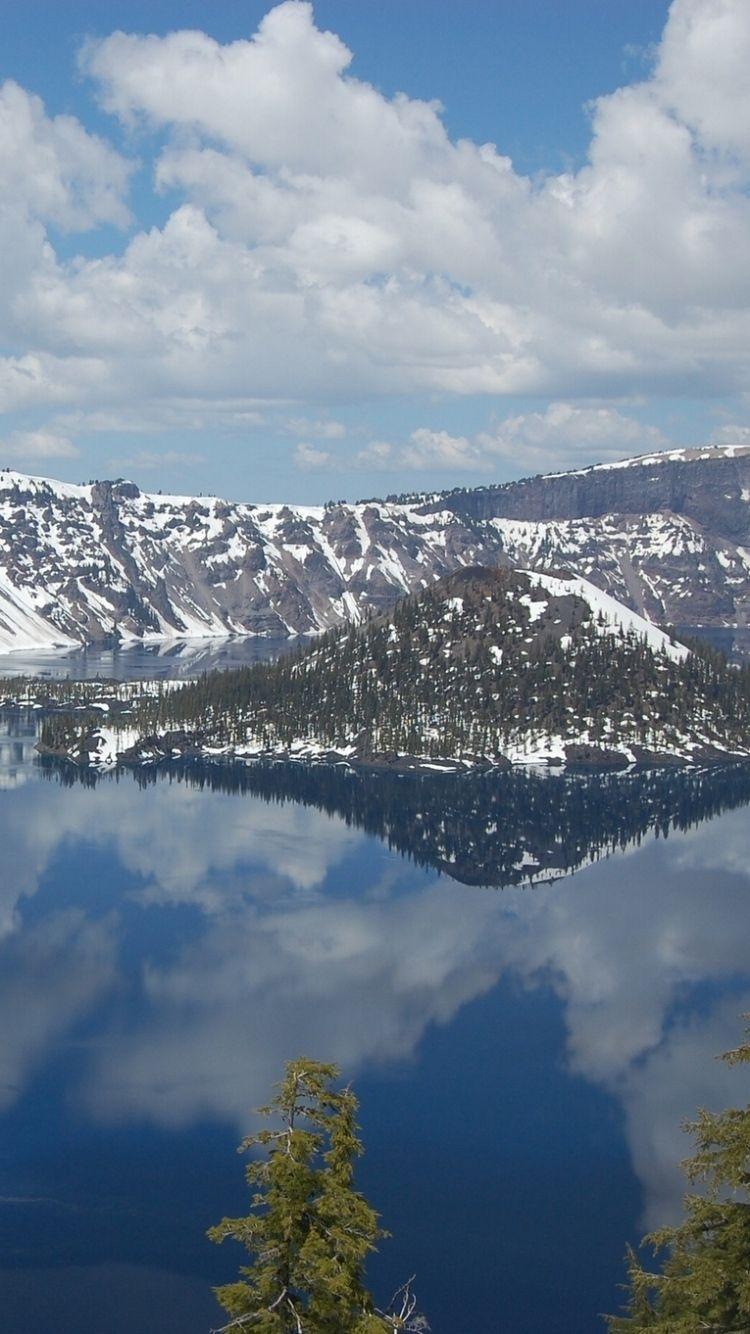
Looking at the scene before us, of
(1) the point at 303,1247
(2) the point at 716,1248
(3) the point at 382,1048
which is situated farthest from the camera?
(3) the point at 382,1048

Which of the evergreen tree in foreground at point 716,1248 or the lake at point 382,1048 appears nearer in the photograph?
the evergreen tree in foreground at point 716,1248

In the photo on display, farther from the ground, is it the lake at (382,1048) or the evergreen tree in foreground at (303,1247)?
the evergreen tree in foreground at (303,1247)

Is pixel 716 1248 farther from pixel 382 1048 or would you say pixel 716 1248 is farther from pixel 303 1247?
pixel 382 1048

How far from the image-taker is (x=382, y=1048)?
104 m

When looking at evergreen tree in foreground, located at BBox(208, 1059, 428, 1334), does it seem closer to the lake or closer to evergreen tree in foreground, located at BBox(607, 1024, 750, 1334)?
evergreen tree in foreground, located at BBox(607, 1024, 750, 1334)

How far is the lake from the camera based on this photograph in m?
70.8

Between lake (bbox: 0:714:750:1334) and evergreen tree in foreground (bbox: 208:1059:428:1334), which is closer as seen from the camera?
evergreen tree in foreground (bbox: 208:1059:428:1334)

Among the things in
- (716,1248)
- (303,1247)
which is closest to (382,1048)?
(716,1248)

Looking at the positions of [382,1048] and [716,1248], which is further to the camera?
[382,1048]

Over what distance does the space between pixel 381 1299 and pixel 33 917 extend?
87776 millimetres

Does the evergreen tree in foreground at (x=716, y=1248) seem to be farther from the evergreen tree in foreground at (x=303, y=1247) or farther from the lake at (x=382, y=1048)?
the lake at (x=382, y=1048)

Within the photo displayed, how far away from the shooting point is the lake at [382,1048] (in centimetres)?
7075

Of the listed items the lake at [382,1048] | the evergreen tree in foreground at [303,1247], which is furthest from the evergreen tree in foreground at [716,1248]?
the lake at [382,1048]

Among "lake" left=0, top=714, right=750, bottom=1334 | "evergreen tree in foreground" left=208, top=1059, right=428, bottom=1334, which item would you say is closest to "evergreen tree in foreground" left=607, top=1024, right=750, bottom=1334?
"evergreen tree in foreground" left=208, top=1059, right=428, bottom=1334
